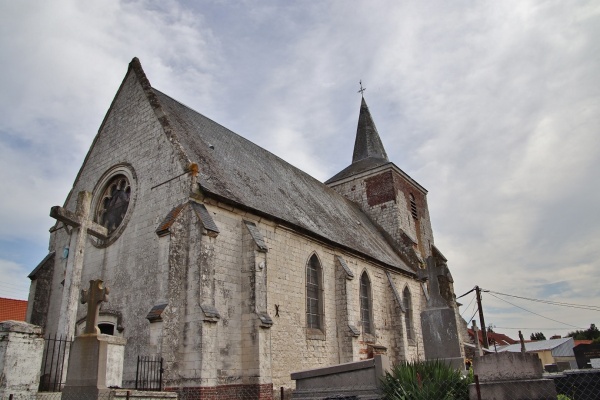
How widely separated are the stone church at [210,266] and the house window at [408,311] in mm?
158

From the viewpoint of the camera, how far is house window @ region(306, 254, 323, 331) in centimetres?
1402

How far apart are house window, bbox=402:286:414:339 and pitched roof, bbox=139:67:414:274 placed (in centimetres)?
113

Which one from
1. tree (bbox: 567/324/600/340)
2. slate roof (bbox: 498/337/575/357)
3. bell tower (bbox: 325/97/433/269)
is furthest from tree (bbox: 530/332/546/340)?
bell tower (bbox: 325/97/433/269)

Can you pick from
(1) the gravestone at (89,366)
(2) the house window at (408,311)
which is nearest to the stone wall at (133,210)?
(1) the gravestone at (89,366)

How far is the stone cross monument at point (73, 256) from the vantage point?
866 centimetres

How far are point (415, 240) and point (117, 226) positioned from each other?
16677 millimetres

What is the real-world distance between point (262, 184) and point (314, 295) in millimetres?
4164

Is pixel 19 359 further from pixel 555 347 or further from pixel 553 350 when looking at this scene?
pixel 555 347

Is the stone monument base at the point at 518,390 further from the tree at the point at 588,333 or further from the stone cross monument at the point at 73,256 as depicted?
the tree at the point at 588,333

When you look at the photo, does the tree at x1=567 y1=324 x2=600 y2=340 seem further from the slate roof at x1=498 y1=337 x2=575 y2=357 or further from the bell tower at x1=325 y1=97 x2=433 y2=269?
the bell tower at x1=325 y1=97 x2=433 y2=269

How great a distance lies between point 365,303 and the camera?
672 inches

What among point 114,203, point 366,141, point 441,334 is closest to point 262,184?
point 114,203

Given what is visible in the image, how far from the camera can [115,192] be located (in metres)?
13.6

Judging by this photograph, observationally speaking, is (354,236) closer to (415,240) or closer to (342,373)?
(415,240)
